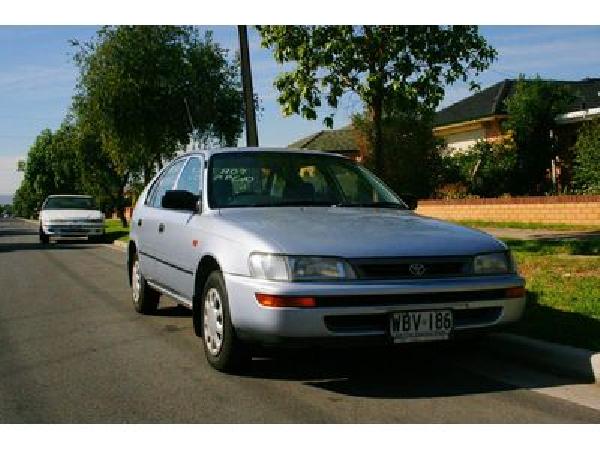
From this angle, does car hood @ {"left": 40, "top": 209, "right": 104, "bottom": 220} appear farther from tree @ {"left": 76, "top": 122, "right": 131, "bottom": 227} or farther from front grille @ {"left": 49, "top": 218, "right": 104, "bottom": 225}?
tree @ {"left": 76, "top": 122, "right": 131, "bottom": 227}

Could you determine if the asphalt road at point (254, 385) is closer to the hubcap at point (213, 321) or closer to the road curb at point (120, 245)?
the hubcap at point (213, 321)

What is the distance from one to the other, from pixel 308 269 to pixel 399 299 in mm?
584

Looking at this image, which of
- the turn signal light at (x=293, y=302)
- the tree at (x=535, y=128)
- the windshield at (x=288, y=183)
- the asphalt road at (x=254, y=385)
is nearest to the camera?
the asphalt road at (x=254, y=385)

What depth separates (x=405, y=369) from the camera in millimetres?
5316

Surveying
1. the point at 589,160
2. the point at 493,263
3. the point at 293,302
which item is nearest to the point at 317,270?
the point at 293,302

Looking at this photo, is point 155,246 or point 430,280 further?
point 155,246

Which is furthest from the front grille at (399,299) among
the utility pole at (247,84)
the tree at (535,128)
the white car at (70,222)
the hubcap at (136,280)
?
the white car at (70,222)

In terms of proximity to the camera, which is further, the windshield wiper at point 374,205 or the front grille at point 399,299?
the windshield wiper at point 374,205

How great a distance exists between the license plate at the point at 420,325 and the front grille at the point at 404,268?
232 mm

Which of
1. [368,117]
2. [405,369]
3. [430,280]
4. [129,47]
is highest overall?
[129,47]

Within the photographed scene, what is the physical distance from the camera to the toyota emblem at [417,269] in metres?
4.66
